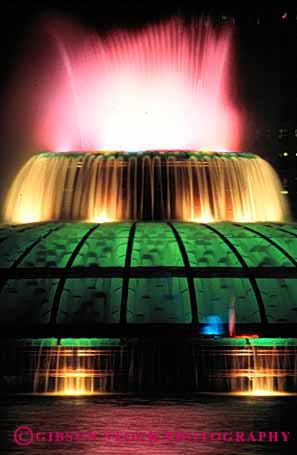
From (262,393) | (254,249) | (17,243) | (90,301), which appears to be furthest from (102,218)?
(262,393)

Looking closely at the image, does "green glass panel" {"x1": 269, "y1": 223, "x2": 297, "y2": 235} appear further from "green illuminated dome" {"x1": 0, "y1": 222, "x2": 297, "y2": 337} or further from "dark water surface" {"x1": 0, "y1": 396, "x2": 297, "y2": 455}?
"dark water surface" {"x1": 0, "y1": 396, "x2": 297, "y2": 455}

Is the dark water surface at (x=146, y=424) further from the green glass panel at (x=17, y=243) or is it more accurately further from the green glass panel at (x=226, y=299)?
the green glass panel at (x=17, y=243)

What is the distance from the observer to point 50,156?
2622 centimetres

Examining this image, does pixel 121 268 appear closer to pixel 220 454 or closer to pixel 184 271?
pixel 184 271

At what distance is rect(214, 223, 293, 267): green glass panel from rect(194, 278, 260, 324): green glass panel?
94 centimetres

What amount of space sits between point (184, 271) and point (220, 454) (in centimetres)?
868

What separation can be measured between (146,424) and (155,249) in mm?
7758

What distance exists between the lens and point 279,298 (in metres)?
19.6

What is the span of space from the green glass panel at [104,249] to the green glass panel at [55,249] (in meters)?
0.27

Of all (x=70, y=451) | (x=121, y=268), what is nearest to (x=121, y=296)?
(x=121, y=268)

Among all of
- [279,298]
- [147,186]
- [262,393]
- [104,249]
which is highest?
[147,186]

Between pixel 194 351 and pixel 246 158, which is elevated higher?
pixel 246 158

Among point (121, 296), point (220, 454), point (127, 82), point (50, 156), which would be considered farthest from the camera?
point (127, 82)

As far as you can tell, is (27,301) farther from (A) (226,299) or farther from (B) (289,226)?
(B) (289,226)
